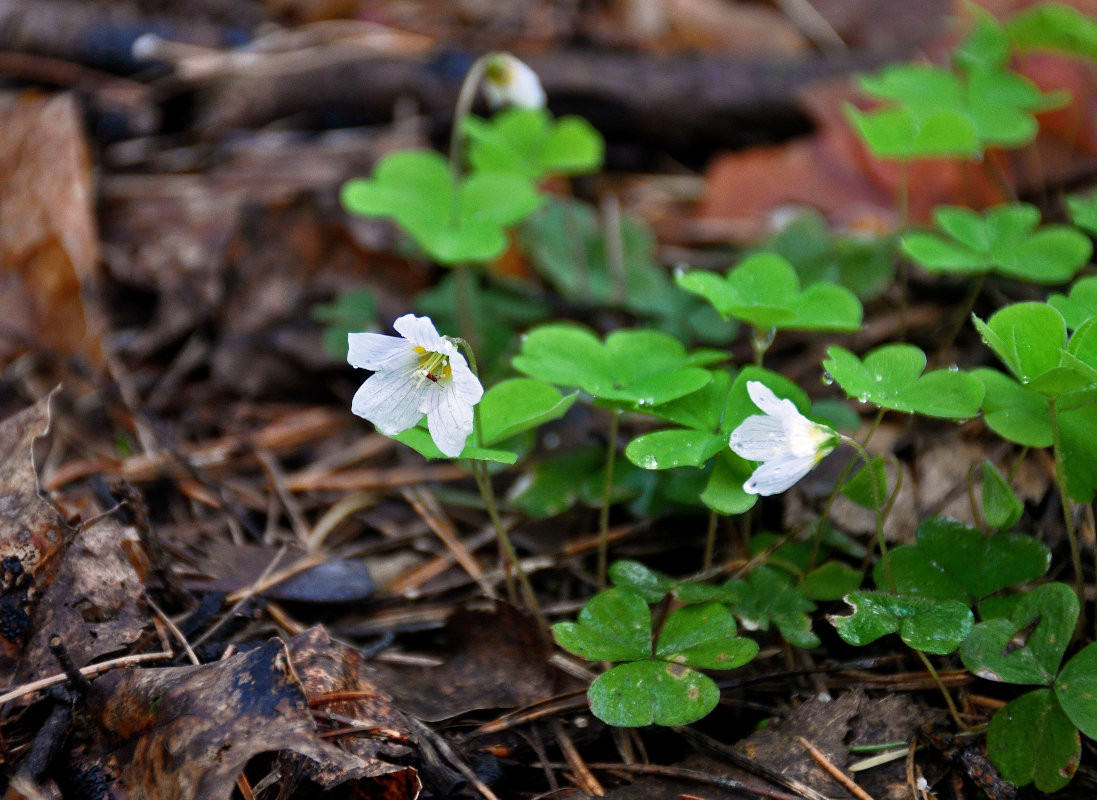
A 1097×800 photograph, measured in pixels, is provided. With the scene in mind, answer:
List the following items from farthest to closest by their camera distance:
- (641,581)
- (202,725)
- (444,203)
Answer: (444,203) < (641,581) < (202,725)

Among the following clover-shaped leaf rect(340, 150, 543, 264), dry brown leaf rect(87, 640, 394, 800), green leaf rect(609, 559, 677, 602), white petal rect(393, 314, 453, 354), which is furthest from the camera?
clover-shaped leaf rect(340, 150, 543, 264)

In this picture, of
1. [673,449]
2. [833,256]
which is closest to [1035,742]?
[673,449]

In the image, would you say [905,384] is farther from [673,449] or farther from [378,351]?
[378,351]

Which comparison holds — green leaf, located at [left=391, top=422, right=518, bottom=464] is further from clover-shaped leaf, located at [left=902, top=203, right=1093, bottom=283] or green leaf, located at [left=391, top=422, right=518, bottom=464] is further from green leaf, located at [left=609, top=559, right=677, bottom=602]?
clover-shaped leaf, located at [left=902, top=203, right=1093, bottom=283]

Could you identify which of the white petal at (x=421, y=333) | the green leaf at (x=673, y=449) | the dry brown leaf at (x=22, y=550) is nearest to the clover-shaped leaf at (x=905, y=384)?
the green leaf at (x=673, y=449)

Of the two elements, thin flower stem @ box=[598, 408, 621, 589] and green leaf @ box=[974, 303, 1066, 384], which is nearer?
green leaf @ box=[974, 303, 1066, 384]

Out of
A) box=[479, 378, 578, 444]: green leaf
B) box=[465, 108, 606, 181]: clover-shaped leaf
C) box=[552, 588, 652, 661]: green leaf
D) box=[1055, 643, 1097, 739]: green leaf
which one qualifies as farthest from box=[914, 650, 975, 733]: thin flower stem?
box=[465, 108, 606, 181]: clover-shaped leaf

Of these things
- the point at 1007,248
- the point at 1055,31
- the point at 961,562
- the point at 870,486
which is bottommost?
the point at 961,562
